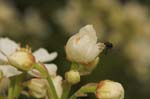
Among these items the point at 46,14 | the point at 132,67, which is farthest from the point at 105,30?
the point at 46,14

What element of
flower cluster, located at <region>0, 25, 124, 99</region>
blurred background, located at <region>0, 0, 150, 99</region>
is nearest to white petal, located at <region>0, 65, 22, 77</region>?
flower cluster, located at <region>0, 25, 124, 99</region>

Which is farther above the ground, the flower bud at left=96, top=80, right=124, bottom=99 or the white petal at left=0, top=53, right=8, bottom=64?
the white petal at left=0, top=53, right=8, bottom=64

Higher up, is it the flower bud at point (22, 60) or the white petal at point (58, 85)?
the flower bud at point (22, 60)

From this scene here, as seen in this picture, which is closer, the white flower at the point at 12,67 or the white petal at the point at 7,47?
the white flower at the point at 12,67

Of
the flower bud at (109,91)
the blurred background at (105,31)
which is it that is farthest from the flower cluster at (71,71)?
the blurred background at (105,31)

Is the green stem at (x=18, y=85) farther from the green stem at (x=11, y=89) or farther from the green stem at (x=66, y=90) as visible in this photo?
the green stem at (x=66, y=90)

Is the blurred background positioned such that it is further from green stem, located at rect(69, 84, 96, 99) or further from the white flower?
green stem, located at rect(69, 84, 96, 99)
